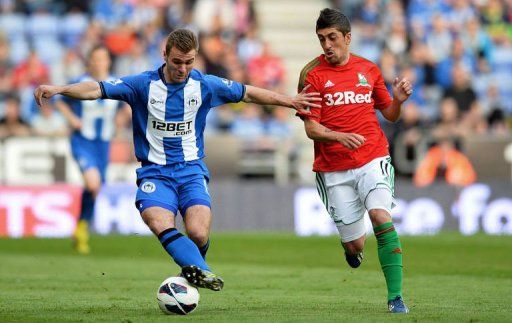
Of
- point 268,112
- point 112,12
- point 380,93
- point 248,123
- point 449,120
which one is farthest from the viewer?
point 112,12

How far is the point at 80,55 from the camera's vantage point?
24391 millimetres

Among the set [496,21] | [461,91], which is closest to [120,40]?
[461,91]

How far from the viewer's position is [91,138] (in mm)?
16172

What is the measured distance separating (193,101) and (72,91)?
0.97m

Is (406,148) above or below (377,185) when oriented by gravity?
below

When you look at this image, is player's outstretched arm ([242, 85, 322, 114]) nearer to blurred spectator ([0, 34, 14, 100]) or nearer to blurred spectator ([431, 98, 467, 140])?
blurred spectator ([431, 98, 467, 140])

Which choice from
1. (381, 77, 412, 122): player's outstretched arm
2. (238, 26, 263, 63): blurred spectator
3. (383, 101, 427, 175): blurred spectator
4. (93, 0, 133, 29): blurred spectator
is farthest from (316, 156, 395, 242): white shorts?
(93, 0, 133, 29): blurred spectator

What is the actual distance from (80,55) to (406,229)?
27.3 feet

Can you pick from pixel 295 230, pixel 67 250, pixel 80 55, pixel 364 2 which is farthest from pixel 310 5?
pixel 67 250

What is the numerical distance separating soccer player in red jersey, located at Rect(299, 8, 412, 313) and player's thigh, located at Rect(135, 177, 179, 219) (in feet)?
3.88

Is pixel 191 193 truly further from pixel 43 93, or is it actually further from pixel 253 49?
pixel 253 49

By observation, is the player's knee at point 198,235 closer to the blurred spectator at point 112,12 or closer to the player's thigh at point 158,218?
the player's thigh at point 158,218

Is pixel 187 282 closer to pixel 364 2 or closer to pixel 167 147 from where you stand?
pixel 167 147

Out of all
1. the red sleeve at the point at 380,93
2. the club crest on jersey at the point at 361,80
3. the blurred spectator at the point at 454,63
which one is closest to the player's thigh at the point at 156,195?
the club crest on jersey at the point at 361,80
